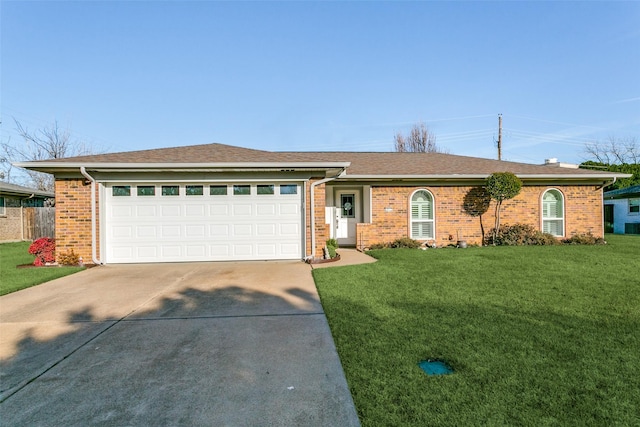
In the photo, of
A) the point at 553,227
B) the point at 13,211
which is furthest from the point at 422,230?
the point at 13,211

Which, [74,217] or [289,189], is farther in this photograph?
[289,189]

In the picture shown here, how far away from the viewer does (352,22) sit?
34.7ft

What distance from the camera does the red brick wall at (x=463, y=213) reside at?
11234 millimetres

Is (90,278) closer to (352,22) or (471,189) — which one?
(352,22)

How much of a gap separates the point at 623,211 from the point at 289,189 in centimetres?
2038

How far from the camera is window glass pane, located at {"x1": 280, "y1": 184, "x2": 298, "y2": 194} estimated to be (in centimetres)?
887

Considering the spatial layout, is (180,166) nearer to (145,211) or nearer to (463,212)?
(145,211)

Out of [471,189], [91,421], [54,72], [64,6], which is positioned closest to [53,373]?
[91,421]

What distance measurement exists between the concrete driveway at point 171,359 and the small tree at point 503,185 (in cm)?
822

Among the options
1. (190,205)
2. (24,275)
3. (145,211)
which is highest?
(190,205)

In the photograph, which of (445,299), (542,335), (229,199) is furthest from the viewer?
(229,199)

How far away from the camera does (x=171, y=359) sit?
122 inches

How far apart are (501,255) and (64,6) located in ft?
47.2

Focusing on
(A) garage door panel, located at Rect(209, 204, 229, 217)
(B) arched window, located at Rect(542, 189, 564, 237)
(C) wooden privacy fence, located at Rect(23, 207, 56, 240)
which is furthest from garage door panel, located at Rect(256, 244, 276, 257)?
(C) wooden privacy fence, located at Rect(23, 207, 56, 240)
